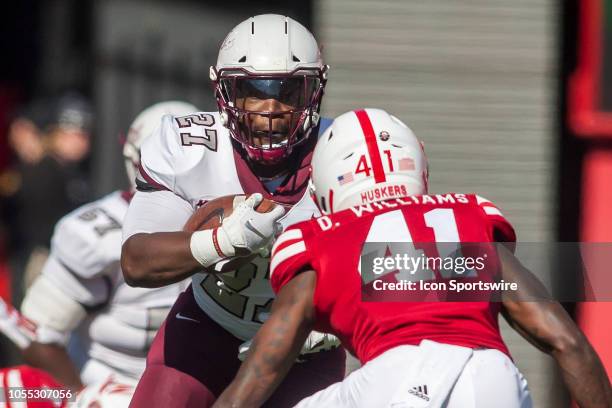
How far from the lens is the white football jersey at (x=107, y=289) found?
5324mm

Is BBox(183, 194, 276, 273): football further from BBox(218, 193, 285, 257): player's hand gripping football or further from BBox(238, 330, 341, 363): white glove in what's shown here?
BBox(238, 330, 341, 363): white glove

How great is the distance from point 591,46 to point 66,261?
2807mm

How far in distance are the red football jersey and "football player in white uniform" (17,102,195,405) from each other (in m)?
2.07

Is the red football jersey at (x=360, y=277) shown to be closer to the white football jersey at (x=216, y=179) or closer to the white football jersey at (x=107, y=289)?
the white football jersey at (x=216, y=179)

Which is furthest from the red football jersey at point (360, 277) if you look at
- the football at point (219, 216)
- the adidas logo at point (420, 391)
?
the football at point (219, 216)

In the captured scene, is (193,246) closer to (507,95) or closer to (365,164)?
(365,164)

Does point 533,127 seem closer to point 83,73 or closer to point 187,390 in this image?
point 187,390

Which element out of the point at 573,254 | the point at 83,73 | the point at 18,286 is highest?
the point at 573,254

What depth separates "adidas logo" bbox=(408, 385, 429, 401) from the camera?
3.14 metres

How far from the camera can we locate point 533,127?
6.34m

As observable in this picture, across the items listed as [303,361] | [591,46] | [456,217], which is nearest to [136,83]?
[591,46]

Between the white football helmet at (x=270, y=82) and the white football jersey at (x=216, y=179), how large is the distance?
0.07m

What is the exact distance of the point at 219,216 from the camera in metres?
3.67

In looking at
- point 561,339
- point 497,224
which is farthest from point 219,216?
point 561,339
